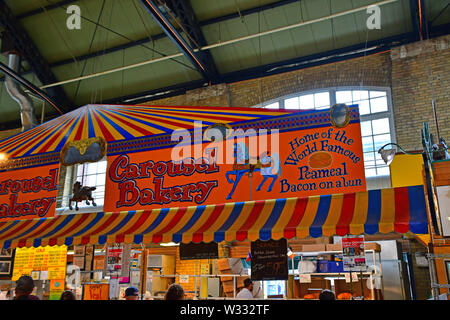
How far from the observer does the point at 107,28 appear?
11438 mm

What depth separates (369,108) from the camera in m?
10.5

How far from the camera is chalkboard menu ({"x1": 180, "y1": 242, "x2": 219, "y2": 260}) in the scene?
7070mm

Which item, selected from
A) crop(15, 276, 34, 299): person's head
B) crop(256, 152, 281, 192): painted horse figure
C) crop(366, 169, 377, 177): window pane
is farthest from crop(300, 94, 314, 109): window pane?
crop(15, 276, 34, 299): person's head

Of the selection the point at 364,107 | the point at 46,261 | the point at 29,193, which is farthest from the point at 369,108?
the point at 46,261

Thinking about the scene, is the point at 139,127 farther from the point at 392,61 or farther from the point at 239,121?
the point at 392,61

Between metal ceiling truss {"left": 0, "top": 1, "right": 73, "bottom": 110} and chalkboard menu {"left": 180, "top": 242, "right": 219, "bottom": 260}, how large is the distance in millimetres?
8526

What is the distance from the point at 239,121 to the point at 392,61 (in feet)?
18.6

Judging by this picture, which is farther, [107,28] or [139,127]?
[107,28]

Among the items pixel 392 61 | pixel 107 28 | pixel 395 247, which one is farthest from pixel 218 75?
pixel 395 247

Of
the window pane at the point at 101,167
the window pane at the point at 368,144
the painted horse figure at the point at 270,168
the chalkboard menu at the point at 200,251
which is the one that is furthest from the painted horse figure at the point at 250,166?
the window pane at the point at 101,167

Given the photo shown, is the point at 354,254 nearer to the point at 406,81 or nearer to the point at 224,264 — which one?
the point at 224,264

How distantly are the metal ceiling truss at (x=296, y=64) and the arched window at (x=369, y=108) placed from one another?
0.83 m

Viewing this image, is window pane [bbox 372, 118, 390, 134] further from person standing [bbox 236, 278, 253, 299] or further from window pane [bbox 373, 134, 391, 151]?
person standing [bbox 236, 278, 253, 299]
